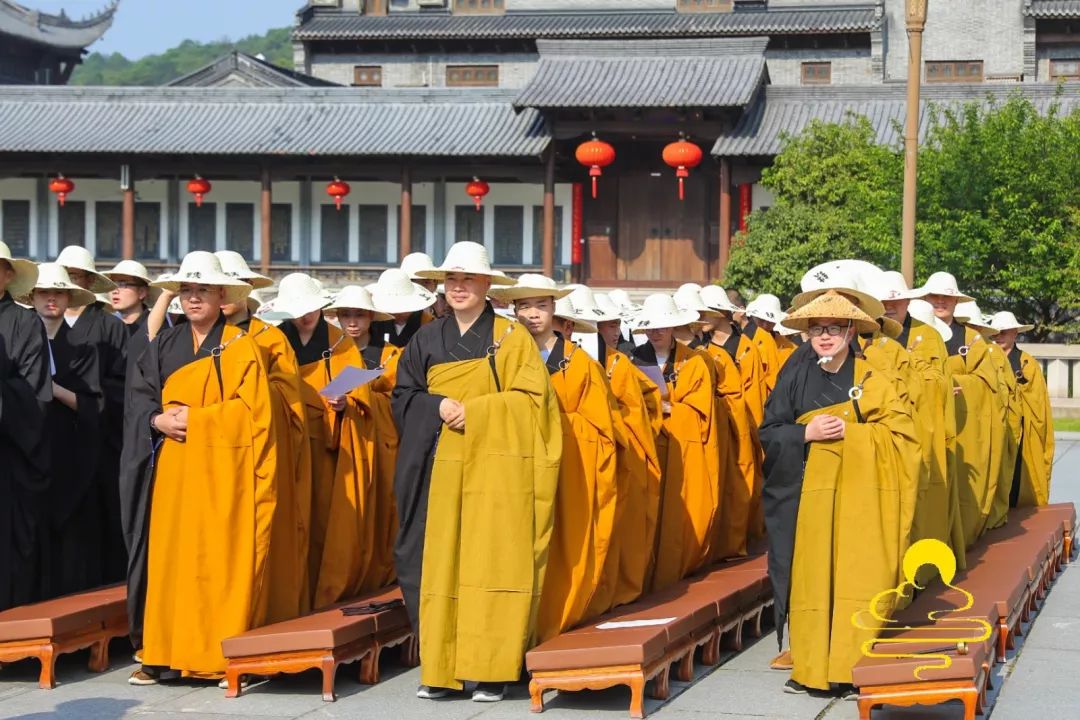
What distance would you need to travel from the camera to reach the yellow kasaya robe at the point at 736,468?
1055cm

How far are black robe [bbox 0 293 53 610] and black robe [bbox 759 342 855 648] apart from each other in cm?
351

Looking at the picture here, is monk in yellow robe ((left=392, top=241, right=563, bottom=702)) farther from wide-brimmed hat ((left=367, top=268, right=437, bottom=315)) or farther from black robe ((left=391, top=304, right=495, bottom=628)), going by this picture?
wide-brimmed hat ((left=367, top=268, right=437, bottom=315))

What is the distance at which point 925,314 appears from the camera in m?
10.4

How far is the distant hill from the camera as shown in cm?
9119

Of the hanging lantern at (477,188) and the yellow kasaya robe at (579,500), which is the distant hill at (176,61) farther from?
the yellow kasaya robe at (579,500)

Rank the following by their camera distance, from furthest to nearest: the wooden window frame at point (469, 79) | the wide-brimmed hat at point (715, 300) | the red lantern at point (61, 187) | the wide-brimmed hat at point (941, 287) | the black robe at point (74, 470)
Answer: the wooden window frame at point (469, 79)
the red lantern at point (61, 187)
the wide-brimmed hat at point (715, 300)
the wide-brimmed hat at point (941, 287)
the black robe at point (74, 470)

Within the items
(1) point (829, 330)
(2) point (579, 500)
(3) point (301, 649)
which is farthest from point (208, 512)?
(1) point (829, 330)

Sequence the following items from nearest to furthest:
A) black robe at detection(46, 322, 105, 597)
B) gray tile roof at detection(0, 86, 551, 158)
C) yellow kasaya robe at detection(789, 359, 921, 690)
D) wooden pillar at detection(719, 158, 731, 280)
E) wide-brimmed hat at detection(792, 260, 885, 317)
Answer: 1. yellow kasaya robe at detection(789, 359, 921, 690)
2. wide-brimmed hat at detection(792, 260, 885, 317)
3. black robe at detection(46, 322, 105, 597)
4. wooden pillar at detection(719, 158, 731, 280)
5. gray tile roof at detection(0, 86, 551, 158)

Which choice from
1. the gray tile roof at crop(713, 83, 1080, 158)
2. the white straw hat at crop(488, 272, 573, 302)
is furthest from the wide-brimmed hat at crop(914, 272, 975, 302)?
the gray tile roof at crop(713, 83, 1080, 158)

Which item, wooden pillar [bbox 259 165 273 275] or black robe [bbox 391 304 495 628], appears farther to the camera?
wooden pillar [bbox 259 165 273 275]

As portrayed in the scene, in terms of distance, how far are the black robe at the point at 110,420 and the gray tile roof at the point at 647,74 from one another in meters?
23.2

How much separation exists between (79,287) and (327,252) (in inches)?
1036

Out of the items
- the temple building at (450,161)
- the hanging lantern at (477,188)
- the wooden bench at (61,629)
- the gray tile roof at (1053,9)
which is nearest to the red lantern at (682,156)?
the temple building at (450,161)

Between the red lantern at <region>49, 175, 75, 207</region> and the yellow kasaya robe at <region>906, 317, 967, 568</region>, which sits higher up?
the red lantern at <region>49, 175, 75, 207</region>
